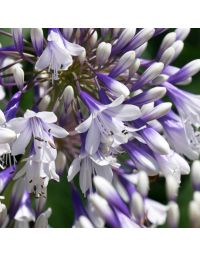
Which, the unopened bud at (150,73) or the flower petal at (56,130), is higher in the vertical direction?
the unopened bud at (150,73)

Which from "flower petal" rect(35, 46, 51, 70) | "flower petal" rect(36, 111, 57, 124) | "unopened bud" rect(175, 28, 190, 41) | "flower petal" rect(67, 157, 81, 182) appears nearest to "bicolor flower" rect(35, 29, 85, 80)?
"flower petal" rect(35, 46, 51, 70)

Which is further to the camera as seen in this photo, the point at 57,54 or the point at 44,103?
the point at 44,103

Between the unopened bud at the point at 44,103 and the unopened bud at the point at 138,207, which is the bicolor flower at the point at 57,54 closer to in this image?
the unopened bud at the point at 44,103

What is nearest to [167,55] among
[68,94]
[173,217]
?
[68,94]

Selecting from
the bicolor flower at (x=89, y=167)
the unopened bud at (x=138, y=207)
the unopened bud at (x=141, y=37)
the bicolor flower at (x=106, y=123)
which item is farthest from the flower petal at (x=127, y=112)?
the unopened bud at (x=138, y=207)

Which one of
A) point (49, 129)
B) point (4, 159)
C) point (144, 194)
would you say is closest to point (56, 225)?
point (4, 159)

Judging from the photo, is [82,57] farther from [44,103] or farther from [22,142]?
[22,142]

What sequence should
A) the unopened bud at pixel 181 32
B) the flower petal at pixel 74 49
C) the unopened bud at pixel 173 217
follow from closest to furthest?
the unopened bud at pixel 173 217 < the flower petal at pixel 74 49 < the unopened bud at pixel 181 32

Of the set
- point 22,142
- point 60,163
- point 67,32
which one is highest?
Answer: point 67,32

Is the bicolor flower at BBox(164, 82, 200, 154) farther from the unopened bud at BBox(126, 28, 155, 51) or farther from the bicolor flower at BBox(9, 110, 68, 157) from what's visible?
the bicolor flower at BBox(9, 110, 68, 157)
